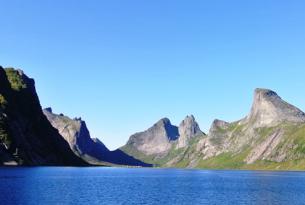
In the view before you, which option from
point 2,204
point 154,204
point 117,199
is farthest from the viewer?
point 117,199

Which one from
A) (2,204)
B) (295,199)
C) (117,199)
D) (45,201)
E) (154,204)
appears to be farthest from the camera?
(295,199)

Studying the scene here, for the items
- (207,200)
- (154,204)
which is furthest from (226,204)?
(154,204)

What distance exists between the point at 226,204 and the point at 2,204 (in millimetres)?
53065

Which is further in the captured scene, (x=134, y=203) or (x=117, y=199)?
(x=117, y=199)

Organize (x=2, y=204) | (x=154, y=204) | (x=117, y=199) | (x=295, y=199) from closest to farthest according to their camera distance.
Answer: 1. (x=2, y=204)
2. (x=154, y=204)
3. (x=117, y=199)
4. (x=295, y=199)

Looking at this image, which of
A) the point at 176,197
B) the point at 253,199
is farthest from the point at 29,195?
the point at 253,199

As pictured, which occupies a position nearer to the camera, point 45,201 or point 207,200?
point 45,201

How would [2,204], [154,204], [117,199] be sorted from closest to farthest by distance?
[2,204]
[154,204]
[117,199]

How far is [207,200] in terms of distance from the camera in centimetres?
12469

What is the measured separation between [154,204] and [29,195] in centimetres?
3034

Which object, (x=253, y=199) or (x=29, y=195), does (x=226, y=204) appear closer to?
(x=253, y=199)

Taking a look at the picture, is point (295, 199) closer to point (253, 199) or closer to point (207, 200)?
point (253, 199)

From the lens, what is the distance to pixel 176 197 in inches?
5157

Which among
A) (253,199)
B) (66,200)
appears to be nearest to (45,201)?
(66,200)
